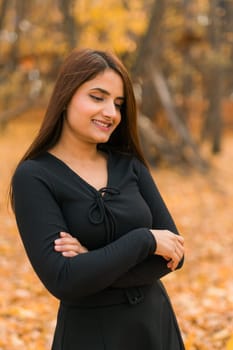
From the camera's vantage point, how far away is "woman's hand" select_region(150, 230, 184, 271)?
1938 mm

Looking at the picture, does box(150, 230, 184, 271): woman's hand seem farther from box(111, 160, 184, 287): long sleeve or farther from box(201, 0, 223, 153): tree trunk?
box(201, 0, 223, 153): tree trunk

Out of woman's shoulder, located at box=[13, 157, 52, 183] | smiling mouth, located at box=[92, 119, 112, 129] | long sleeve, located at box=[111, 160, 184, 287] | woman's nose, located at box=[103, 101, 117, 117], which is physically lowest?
long sleeve, located at box=[111, 160, 184, 287]

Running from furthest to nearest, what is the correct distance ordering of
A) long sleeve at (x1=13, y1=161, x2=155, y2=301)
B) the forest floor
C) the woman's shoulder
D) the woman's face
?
the forest floor
the woman's face
the woman's shoulder
long sleeve at (x1=13, y1=161, x2=155, y2=301)

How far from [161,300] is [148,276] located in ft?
0.53

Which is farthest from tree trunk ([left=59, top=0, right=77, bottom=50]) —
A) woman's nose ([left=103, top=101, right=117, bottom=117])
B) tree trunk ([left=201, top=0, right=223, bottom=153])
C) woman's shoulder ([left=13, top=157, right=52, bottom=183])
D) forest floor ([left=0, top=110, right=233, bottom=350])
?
A: woman's shoulder ([left=13, top=157, right=52, bottom=183])

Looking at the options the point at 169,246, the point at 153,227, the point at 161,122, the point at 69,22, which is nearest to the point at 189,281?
the point at 153,227

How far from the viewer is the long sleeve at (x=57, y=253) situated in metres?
1.77

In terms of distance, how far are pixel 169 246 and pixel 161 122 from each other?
10.2 m

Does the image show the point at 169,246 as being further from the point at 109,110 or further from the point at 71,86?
the point at 71,86

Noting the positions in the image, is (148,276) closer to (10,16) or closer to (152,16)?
(152,16)

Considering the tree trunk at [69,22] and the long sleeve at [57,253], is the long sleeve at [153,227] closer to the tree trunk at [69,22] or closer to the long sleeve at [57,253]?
the long sleeve at [57,253]

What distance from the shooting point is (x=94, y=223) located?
1877 millimetres

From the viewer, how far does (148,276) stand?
1.98 m

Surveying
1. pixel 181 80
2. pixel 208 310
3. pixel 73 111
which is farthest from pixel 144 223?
pixel 181 80
